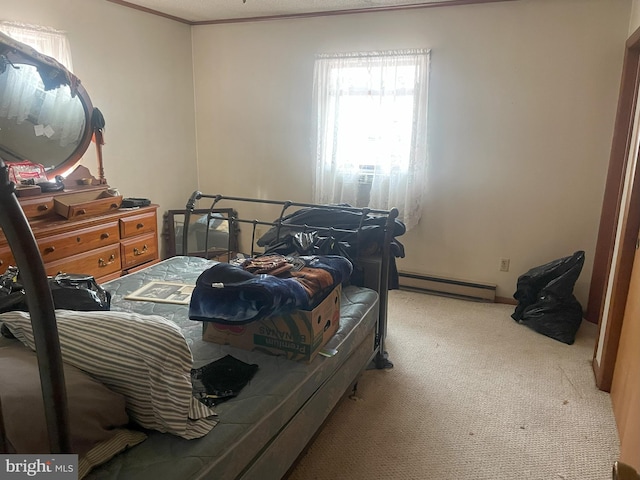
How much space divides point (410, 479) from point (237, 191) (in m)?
3.31

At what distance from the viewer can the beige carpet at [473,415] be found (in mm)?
1901

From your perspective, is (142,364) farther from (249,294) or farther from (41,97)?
(41,97)

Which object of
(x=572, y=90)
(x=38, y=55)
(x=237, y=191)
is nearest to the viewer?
(x=38, y=55)

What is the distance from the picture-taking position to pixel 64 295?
1.89 m

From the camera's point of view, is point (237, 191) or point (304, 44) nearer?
point (304, 44)

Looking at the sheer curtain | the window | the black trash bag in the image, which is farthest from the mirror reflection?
the black trash bag

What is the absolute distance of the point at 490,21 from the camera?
11.1 ft

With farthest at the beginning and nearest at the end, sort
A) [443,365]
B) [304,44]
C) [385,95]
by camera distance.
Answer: [304,44] → [385,95] → [443,365]

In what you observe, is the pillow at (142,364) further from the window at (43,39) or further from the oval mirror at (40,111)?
the window at (43,39)

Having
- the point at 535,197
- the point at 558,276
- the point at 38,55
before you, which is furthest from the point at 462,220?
the point at 38,55

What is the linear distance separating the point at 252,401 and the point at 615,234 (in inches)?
89.6

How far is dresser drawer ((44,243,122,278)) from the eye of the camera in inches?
114

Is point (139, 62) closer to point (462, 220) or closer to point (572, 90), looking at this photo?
point (462, 220)

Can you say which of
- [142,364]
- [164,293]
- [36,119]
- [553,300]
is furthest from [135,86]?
[553,300]
